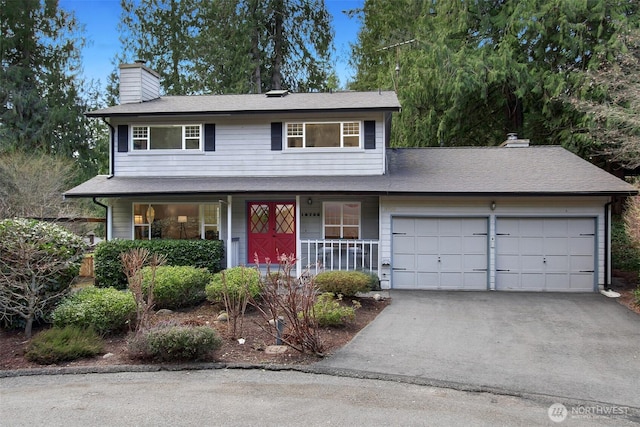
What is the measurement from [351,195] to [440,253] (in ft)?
9.12

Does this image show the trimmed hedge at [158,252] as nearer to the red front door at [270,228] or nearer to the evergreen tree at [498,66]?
the red front door at [270,228]

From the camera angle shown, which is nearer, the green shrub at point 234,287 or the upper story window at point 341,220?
the green shrub at point 234,287

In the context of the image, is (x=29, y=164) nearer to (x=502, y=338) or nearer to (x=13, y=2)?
(x=13, y=2)

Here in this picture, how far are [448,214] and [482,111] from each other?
32.3 feet

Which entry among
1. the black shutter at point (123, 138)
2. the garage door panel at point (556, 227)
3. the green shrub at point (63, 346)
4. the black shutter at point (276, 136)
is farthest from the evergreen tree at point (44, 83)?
the garage door panel at point (556, 227)

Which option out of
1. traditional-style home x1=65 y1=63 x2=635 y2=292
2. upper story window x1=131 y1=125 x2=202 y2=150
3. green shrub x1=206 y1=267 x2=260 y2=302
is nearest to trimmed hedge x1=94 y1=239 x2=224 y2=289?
traditional-style home x1=65 y1=63 x2=635 y2=292

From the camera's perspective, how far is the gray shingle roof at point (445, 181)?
10734mm

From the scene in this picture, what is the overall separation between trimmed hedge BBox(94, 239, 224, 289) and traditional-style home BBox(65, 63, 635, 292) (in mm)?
734

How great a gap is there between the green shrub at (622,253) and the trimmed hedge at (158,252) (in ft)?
41.7

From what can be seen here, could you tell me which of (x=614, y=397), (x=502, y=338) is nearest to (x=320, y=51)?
(x=502, y=338)

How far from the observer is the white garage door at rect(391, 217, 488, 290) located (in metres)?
11.1

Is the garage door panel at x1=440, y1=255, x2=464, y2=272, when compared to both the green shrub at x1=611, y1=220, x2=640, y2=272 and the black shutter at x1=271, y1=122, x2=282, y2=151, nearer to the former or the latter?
the black shutter at x1=271, y1=122, x2=282, y2=151

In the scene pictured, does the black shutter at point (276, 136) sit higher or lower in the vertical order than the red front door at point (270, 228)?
higher

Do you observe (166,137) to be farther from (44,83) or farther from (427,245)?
(44,83)
